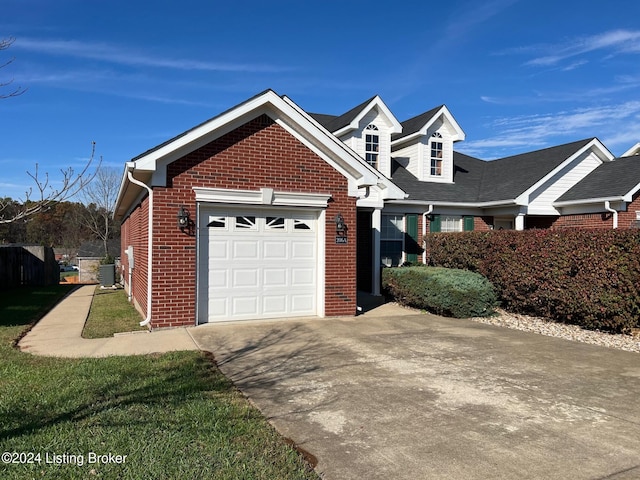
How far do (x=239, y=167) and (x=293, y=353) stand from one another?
167 inches

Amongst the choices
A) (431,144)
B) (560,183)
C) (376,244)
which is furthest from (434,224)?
(560,183)

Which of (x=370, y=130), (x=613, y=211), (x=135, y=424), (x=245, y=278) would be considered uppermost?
(x=370, y=130)

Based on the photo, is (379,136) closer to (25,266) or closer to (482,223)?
(482,223)

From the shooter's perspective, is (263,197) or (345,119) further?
(345,119)

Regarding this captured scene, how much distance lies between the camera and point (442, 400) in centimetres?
526

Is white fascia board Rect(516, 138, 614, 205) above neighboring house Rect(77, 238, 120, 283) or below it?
above

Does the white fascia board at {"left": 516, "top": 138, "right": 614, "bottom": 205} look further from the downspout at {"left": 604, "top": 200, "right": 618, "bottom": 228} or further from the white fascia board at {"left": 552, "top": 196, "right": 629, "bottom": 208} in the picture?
the downspout at {"left": 604, "top": 200, "right": 618, "bottom": 228}

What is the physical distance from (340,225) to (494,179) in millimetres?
10181

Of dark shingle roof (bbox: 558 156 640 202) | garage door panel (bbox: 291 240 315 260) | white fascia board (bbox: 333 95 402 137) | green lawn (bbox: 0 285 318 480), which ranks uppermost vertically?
white fascia board (bbox: 333 95 402 137)

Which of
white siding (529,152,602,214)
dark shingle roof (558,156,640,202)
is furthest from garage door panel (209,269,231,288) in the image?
dark shingle roof (558,156,640,202)

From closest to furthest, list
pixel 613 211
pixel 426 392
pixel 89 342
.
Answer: pixel 426 392, pixel 89 342, pixel 613 211

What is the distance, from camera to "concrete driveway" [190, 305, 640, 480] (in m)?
3.82

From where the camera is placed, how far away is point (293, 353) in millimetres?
7391

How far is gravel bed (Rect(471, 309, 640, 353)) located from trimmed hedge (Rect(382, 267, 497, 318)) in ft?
1.08
